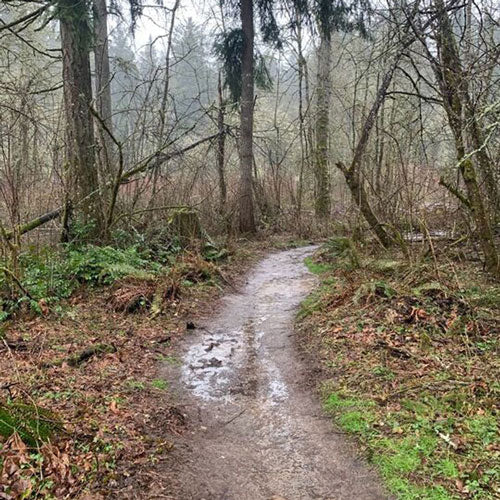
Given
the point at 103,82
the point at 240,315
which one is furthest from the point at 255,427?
the point at 103,82

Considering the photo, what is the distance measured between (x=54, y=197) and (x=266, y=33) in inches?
347

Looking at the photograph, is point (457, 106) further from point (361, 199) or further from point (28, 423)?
point (28, 423)

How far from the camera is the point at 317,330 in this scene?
613 cm

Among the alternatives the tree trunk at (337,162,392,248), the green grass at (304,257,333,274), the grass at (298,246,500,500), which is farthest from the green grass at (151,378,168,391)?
the green grass at (304,257,333,274)

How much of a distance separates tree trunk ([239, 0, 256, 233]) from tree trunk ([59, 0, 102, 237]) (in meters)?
5.36

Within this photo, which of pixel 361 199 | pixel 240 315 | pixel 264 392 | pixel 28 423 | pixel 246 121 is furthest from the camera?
pixel 246 121

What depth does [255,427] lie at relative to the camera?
4.05 metres

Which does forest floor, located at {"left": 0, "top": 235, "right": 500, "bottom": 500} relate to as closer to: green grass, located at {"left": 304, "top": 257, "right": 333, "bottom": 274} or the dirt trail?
the dirt trail

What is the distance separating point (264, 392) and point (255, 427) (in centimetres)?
69

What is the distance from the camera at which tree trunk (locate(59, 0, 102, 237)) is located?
8703mm

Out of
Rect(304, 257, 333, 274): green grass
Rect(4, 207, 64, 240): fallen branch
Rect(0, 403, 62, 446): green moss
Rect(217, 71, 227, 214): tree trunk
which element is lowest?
Rect(0, 403, 62, 446): green moss

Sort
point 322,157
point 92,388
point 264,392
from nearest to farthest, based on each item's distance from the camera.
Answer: point 92,388 → point 264,392 → point 322,157

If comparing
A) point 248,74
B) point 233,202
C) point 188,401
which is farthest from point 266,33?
point 188,401

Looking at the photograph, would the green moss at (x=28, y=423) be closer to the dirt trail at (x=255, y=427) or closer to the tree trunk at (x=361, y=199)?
the dirt trail at (x=255, y=427)
